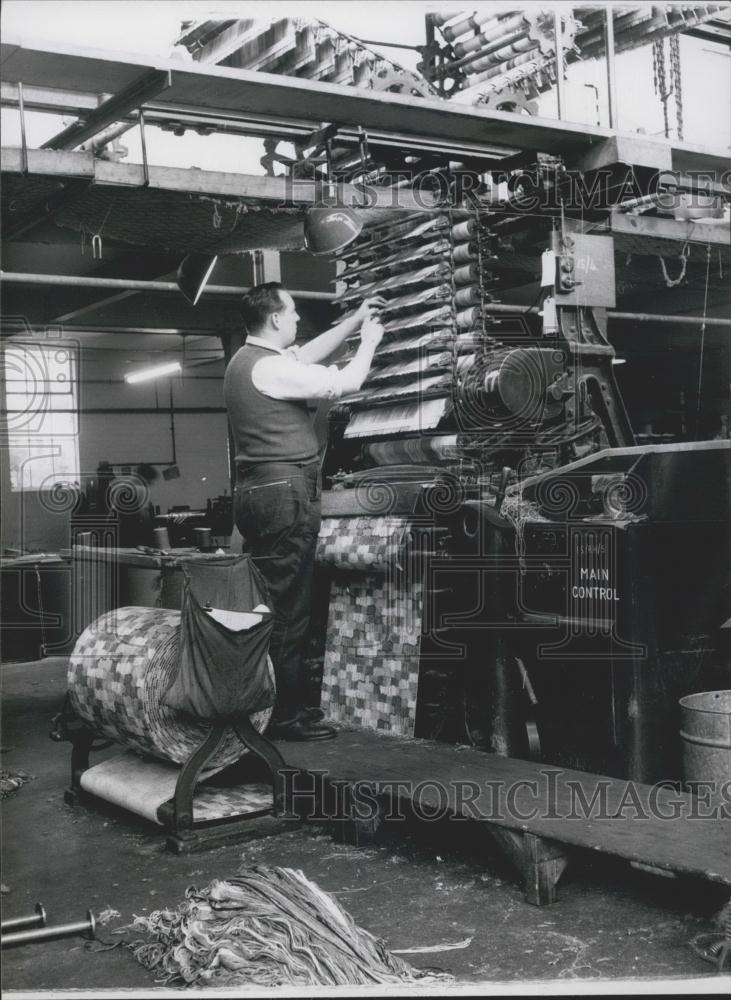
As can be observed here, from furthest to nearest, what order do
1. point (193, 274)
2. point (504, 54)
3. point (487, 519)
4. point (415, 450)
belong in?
1. point (193, 274)
2. point (504, 54)
3. point (415, 450)
4. point (487, 519)

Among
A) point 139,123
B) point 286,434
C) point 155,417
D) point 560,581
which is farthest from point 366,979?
point 155,417

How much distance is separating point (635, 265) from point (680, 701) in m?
4.76

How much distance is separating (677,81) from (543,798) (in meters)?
3.62

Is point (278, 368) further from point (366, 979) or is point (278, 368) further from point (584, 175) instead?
point (366, 979)

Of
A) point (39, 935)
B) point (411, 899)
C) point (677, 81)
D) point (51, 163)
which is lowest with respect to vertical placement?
point (411, 899)

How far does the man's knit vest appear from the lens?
4.37 meters

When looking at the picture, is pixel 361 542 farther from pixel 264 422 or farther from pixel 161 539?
pixel 161 539

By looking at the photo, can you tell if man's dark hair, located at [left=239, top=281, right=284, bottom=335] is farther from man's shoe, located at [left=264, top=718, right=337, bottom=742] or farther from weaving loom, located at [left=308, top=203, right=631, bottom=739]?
man's shoe, located at [left=264, top=718, right=337, bottom=742]

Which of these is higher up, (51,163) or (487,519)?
(51,163)

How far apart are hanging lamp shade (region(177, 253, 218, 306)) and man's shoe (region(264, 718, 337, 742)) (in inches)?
97.1

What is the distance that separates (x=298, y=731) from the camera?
4348 millimetres

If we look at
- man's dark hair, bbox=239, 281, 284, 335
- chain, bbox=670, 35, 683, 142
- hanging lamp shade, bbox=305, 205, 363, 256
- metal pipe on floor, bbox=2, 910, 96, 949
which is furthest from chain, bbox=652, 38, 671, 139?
metal pipe on floor, bbox=2, 910, 96, 949

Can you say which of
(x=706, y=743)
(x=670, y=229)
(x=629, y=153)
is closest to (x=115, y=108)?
(x=629, y=153)
